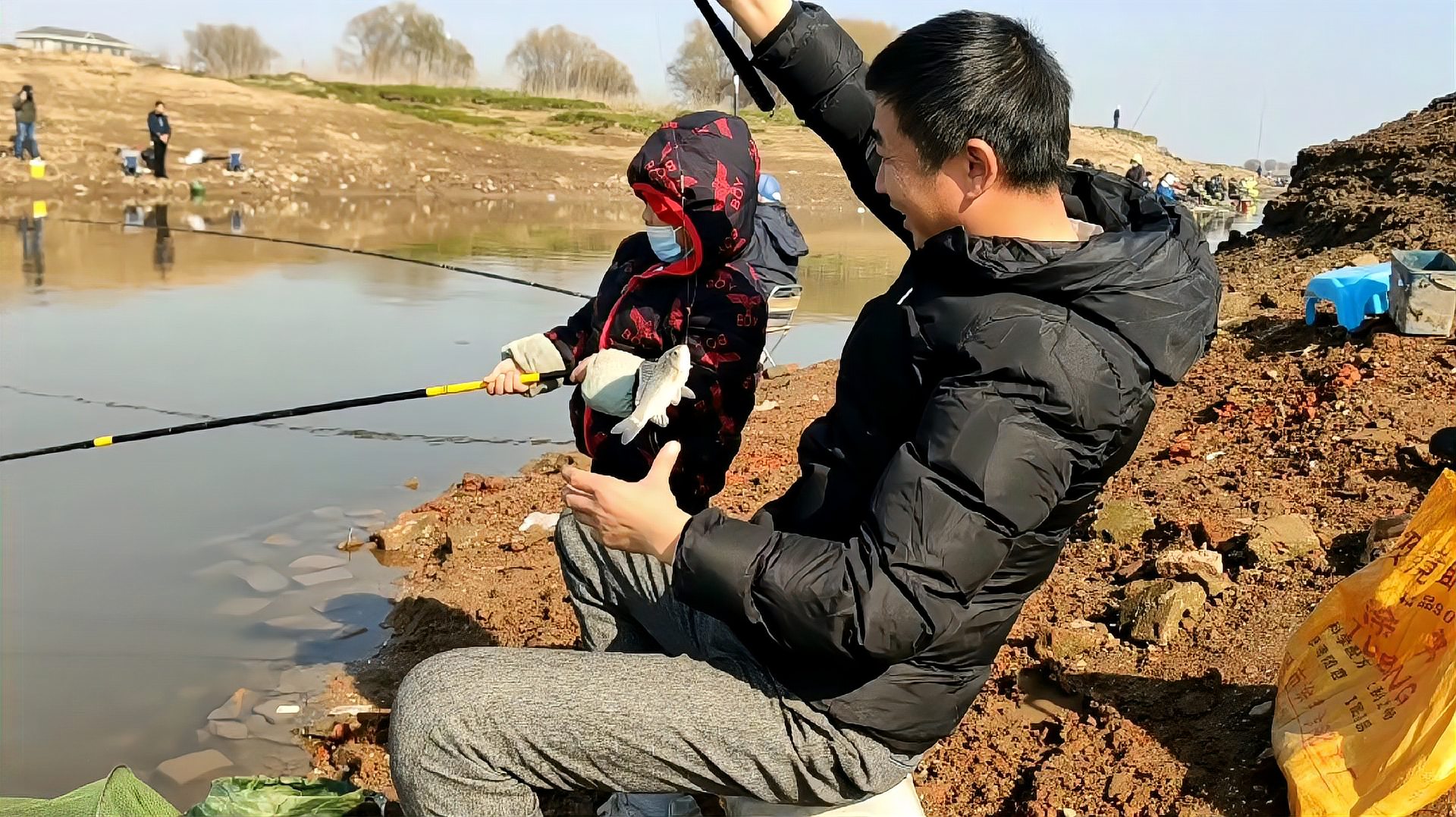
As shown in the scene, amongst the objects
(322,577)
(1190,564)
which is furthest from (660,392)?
(322,577)

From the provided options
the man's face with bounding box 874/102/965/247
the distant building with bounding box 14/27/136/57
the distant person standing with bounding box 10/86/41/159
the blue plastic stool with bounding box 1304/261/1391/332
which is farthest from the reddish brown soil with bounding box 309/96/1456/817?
the distant building with bounding box 14/27/136/57

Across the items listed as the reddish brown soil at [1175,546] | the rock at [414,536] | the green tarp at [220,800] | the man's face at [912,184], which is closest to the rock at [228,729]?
the reddish brown soil at [1175,546]

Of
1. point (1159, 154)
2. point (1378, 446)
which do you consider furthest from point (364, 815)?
A: point (1159, 154)

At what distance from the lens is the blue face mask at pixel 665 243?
3320 mm

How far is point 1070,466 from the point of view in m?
1.84

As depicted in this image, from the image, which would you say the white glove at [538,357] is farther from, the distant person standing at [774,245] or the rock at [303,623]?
the distant person standing at [774,245]

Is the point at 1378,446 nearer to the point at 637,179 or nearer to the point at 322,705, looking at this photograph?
the point at 637,179

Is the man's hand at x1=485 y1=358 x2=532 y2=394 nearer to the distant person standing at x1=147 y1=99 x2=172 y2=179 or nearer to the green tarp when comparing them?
the green tarp

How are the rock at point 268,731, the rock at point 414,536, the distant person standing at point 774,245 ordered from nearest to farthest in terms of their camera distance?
1. the rock at point 268,731
2. the rock at point 414,536
3. the distant person standing at point 774,245

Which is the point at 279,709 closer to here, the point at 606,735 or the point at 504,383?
the point at 504,383

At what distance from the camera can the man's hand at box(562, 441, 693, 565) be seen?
1.93 metres

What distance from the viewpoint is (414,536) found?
5777mm

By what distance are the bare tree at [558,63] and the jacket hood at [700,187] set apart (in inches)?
1477

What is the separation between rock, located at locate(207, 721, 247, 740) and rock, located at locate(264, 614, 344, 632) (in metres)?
0.79
